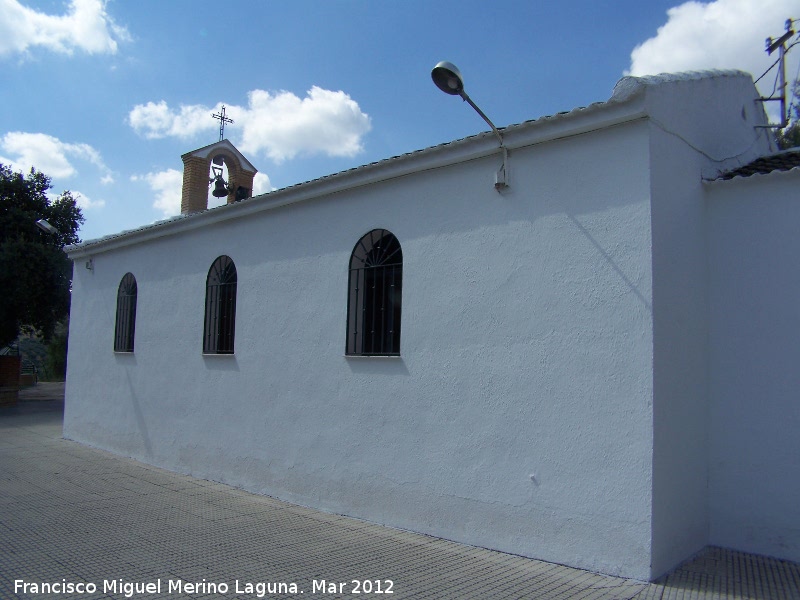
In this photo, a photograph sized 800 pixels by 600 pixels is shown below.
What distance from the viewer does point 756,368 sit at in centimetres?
525

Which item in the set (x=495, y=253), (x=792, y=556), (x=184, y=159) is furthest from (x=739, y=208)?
(x=184, y=159)

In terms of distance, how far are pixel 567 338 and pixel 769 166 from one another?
2.62 m

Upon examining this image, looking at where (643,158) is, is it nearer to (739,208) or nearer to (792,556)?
(739,208)

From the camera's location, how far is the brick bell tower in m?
11.9

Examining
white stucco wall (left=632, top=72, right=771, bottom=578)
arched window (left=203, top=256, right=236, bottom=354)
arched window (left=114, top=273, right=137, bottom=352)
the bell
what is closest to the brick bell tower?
A: the bell

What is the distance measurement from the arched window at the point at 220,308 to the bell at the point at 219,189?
336cm

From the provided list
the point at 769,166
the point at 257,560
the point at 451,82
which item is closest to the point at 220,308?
the point at 257,560

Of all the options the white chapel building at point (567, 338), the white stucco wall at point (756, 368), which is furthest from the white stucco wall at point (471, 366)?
the white stucco wall at point (756, 368)

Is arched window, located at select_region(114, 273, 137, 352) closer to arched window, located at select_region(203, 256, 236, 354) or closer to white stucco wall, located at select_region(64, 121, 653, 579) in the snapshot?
arched window, located at select_region(203, 256, 236, 354)

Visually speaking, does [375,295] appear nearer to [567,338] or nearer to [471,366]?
[471,366]

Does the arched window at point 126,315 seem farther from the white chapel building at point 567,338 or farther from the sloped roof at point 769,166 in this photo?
the sloped roof at point 769,166

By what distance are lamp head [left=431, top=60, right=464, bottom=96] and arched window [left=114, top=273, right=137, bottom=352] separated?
7.93 metres

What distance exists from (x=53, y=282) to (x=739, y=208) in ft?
59.0

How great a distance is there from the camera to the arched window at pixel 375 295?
21.5 feet
